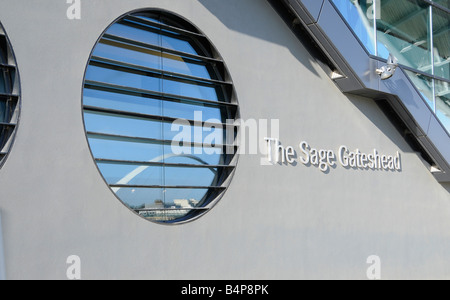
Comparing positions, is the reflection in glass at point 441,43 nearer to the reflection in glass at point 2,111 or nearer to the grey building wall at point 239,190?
the grey building wall at point 239,190

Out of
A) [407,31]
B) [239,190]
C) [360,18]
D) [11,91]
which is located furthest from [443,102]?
[11,91]

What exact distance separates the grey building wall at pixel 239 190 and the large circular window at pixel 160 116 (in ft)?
0.63

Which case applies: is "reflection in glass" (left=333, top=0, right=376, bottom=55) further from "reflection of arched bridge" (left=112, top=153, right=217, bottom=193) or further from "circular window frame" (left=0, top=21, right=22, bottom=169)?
"circular window frame" (left=0, top=21, right=22, bottom=169)

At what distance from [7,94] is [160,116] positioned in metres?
1.97

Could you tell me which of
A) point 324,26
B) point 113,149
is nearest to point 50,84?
point 113,149

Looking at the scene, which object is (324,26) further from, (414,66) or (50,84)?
(50,84)

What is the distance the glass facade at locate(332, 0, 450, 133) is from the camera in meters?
9.34

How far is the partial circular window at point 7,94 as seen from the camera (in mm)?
5426

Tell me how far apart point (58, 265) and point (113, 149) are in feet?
4.82

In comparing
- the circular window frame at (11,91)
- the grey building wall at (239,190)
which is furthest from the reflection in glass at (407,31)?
the circular window frame at (11,91)

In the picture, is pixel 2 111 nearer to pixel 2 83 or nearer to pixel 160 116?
pixel 2 83

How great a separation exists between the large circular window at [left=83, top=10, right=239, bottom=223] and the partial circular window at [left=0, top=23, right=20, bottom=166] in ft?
2.74
